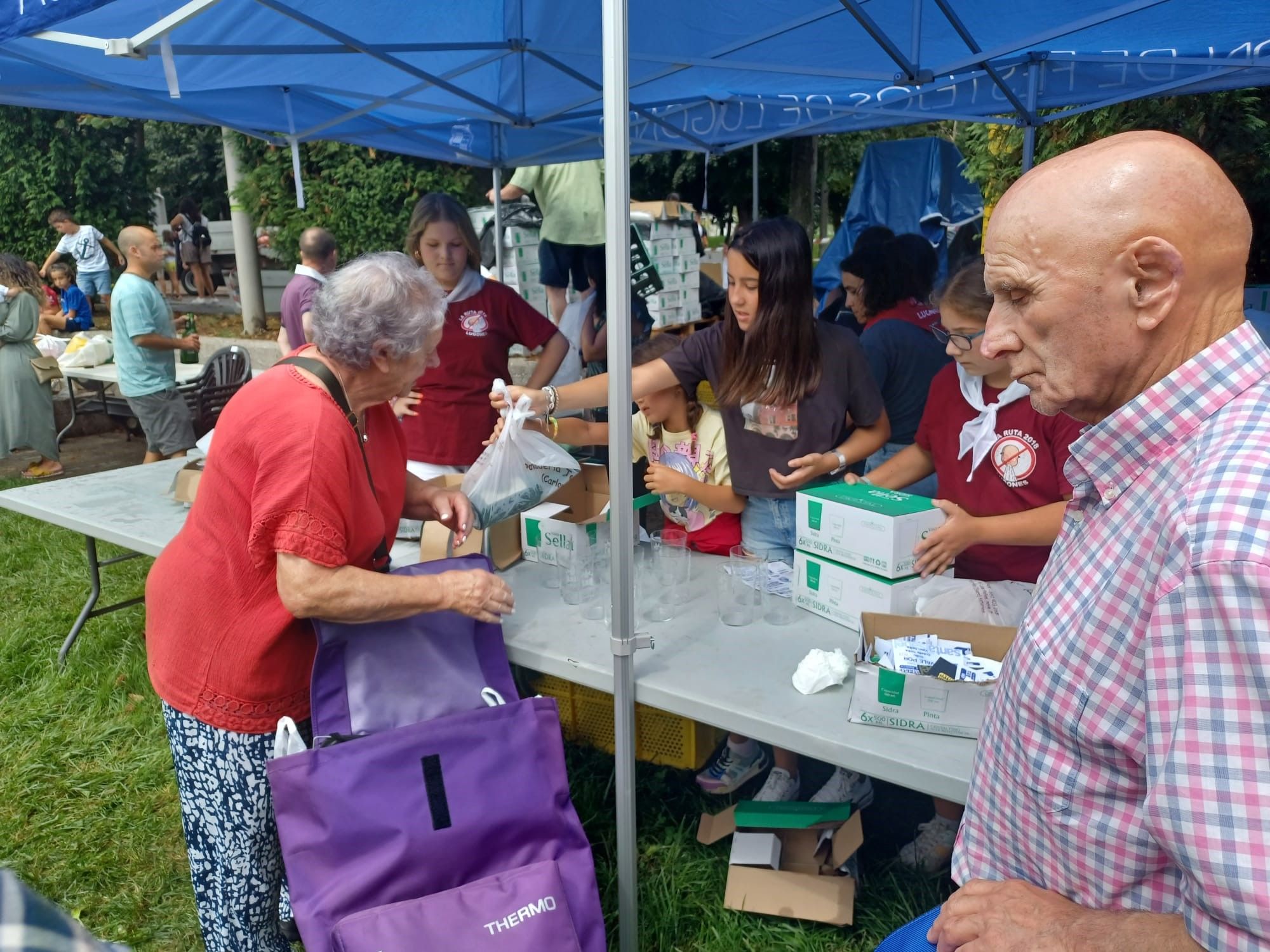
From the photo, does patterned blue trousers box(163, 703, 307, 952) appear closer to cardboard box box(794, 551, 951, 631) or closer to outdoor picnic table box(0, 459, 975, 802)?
outdoor picnic table box(0, 459, 975, 802)

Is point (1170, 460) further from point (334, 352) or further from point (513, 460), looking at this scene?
point (513, 460)

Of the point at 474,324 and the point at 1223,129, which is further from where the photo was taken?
the point at 1223,129

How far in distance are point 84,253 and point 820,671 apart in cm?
1227

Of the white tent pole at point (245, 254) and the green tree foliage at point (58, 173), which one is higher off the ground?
the green tree foliage at point (58, 173)

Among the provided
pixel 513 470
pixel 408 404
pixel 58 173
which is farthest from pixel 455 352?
pixel 58 173

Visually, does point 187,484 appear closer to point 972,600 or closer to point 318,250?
point 318,250

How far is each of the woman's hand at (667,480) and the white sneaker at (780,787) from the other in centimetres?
91

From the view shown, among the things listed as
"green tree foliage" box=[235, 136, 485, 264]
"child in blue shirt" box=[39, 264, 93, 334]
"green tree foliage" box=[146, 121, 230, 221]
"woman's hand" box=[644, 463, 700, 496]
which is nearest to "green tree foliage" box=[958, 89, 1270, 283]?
"woman's hand" box=[644, 463, 700, 496]

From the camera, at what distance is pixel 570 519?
9.07 feet

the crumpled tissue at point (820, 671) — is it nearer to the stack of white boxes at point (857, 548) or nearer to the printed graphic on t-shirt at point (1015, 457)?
the stack of white boxes at point (857, 548)

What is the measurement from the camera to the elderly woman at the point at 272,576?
1.69 m

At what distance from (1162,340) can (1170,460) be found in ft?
0.39

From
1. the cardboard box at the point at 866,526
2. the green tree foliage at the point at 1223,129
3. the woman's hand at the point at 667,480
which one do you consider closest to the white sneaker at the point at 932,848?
the cardboard box at the point at 866,526

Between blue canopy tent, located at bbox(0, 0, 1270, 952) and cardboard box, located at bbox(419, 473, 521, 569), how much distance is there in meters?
0.79
